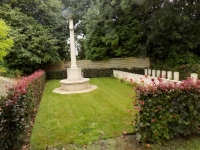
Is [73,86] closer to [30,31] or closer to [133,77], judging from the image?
[133,77]

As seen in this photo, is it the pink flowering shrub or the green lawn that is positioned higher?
the pink flowering shrub

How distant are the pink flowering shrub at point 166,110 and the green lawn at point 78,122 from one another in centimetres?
76

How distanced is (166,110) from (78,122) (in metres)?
2.56

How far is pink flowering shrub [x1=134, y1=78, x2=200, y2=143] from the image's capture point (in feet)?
10.6

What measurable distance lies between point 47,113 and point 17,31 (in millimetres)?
8878

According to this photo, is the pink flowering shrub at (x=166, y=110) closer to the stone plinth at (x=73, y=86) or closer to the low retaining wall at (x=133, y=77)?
the low retaining wall at (x=133, y=77)

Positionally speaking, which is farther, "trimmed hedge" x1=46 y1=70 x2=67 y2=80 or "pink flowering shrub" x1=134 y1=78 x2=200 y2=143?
"trimmed hedge" x1=46 y1=70 x2=67 y2=80

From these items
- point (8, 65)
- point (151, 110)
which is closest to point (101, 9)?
point (8, 65)

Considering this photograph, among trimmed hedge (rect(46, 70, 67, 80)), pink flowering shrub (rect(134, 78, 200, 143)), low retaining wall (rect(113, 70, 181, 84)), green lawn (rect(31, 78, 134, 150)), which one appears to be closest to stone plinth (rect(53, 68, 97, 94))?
green lawn (rect(31, 78, 134, 150))

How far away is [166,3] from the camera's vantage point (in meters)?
11.4

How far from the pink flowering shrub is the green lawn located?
764 mm

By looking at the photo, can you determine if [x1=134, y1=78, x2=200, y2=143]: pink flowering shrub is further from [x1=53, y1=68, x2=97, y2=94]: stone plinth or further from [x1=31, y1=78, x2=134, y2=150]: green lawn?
[x1=53, y1=68, x2=97, y2=94]: stone plinth

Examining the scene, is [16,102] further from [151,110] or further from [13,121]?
[151,110]

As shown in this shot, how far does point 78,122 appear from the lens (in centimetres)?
447
